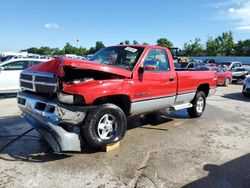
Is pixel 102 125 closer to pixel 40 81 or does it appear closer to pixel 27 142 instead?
pixel 40 81

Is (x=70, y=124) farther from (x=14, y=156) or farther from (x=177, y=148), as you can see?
(x=177, y=148)

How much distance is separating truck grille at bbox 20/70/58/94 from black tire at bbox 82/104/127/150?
0.80m

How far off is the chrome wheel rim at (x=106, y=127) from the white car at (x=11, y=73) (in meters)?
7.58

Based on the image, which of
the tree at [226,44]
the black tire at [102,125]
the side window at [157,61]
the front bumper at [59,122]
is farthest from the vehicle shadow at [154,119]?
the tree at [226,44]

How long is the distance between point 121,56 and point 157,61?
2.68 feet

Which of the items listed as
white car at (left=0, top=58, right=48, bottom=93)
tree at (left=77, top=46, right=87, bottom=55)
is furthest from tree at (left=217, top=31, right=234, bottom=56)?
white car at (left=0, top=58, right=48, bottom=93)

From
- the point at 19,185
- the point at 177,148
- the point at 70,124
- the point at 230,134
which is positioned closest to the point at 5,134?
the point at 70,124

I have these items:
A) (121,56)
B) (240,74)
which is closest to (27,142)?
(121,56)

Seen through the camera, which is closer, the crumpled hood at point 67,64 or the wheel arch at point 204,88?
the crumpled hood at point 67,64

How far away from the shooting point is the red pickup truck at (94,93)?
4535mm

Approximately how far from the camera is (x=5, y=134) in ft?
19.7

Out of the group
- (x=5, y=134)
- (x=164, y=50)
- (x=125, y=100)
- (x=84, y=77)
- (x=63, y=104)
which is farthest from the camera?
(x=164, y=50)

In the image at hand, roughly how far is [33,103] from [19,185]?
1.57m

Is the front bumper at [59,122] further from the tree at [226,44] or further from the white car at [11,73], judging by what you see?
the tree at [226,44]
